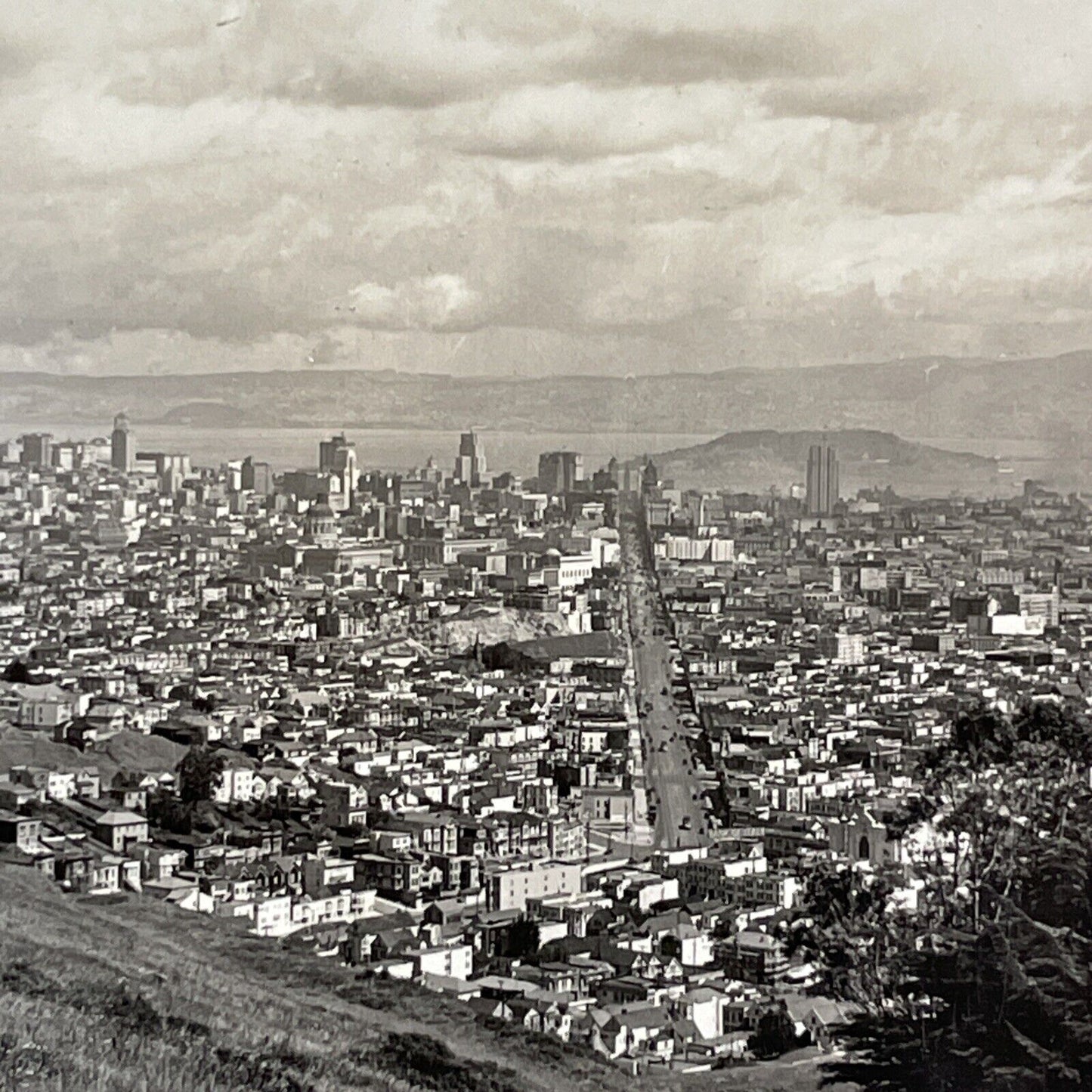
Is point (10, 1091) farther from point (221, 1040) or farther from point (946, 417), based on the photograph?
point (946, 417)

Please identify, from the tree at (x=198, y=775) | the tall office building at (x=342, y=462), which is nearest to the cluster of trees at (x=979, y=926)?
the tree at (x=198, y=775)

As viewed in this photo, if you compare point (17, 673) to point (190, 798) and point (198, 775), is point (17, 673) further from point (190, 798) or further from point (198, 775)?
point (190, 798)

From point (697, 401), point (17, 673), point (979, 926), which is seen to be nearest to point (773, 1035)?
point (979, 926)

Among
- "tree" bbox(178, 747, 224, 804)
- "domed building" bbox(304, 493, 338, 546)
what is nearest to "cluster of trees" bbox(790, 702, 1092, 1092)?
"tree" bbox(178, 747, 224, 804)

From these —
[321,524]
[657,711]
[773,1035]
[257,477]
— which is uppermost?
[257,477]

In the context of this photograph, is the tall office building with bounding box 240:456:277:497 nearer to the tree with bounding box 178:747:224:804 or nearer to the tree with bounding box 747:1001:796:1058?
the tree with bounding box 178:747:224:804

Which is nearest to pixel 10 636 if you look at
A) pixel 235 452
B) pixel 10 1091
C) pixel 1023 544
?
pixel 235 452
